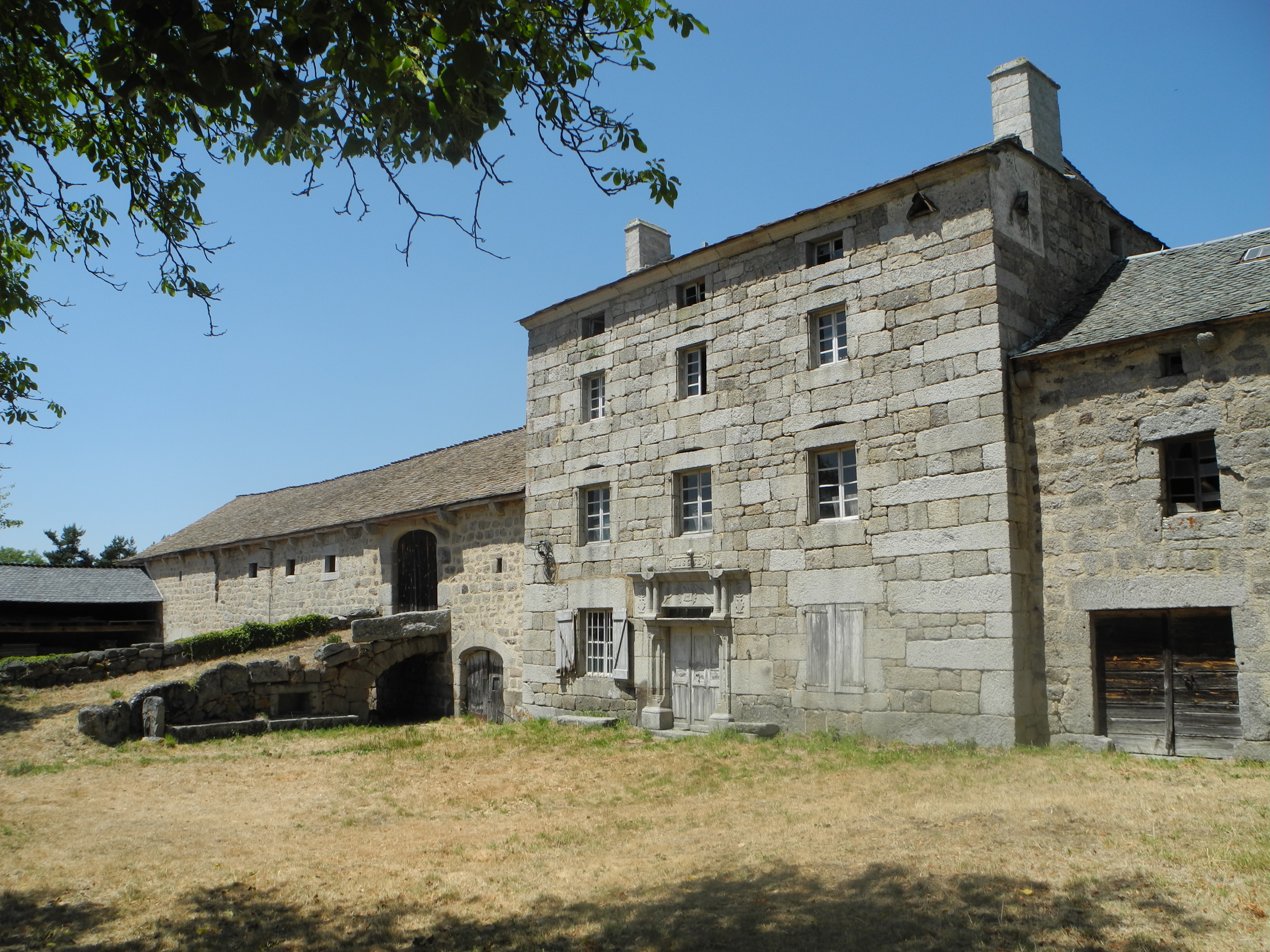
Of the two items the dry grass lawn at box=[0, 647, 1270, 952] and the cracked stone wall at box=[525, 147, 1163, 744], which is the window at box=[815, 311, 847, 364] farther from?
the dry grass lawn at box=[0, 647, 1270, 952]

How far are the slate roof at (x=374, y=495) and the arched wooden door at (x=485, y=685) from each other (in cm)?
292

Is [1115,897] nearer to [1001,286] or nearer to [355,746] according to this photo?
[1001,286]

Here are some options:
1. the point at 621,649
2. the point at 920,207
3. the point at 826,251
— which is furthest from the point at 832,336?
the point at 621,649

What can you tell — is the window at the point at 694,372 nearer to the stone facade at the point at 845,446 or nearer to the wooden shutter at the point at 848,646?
the stone facade at the point at 845,446

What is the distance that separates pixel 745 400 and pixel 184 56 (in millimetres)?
9594

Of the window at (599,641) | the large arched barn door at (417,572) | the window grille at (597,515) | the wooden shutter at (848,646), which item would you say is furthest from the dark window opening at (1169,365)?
the large arched barn door at (417,572)

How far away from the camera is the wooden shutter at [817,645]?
12141mm

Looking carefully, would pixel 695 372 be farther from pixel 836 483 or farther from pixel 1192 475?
pixel 1192 475

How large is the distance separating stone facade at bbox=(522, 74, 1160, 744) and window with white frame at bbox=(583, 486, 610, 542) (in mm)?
131

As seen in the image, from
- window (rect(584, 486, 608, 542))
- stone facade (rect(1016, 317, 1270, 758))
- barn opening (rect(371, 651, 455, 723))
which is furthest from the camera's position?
barn opening (rect(371, 651, 455, 723))

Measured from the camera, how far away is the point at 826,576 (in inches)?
480

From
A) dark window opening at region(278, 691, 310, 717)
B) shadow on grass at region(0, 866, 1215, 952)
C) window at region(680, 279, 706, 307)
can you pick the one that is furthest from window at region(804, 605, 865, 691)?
dark window opening at region(278, 691, 310, 717)

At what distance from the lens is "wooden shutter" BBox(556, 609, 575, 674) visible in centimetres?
1552

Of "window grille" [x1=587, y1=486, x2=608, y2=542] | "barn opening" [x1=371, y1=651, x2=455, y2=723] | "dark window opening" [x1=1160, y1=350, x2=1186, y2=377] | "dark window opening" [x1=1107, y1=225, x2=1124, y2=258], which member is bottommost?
"barn opening" [x1=371, y1=651, x2=455, y2=723]
